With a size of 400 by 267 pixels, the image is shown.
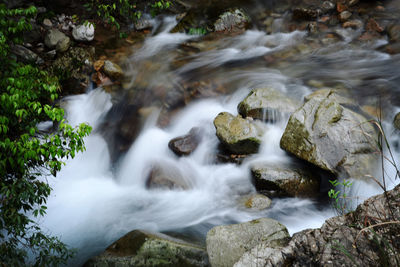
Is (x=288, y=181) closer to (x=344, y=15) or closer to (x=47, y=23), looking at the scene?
(x=344, y=15)

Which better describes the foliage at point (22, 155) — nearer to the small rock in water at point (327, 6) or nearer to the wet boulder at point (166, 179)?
the wet boulder at point (166, 179)

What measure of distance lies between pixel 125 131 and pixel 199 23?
17.3ft

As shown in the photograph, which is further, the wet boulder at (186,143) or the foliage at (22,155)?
the wet boulder at (186,143)

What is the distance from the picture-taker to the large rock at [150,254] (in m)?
3.56

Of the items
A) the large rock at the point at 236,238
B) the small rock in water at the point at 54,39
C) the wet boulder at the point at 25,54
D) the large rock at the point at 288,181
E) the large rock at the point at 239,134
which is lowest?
the large rock at the point at 288,181

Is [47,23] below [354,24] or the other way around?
the other way around

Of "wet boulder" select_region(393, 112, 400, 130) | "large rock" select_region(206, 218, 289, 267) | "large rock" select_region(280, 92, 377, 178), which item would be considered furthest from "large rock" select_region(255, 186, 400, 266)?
"wet boulder" select_region(393, 112, 400, 130)

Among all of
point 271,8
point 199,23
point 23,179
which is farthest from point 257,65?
point 23,179

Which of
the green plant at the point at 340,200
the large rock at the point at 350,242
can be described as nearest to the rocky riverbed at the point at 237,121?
the large rock at the point at 350,242

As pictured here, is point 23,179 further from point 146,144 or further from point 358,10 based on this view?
point 358,10

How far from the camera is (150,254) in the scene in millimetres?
3648

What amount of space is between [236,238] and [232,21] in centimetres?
851

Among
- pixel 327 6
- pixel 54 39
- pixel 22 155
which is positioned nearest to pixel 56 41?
pixel 54 39

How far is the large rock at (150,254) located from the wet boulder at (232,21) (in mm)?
8069
